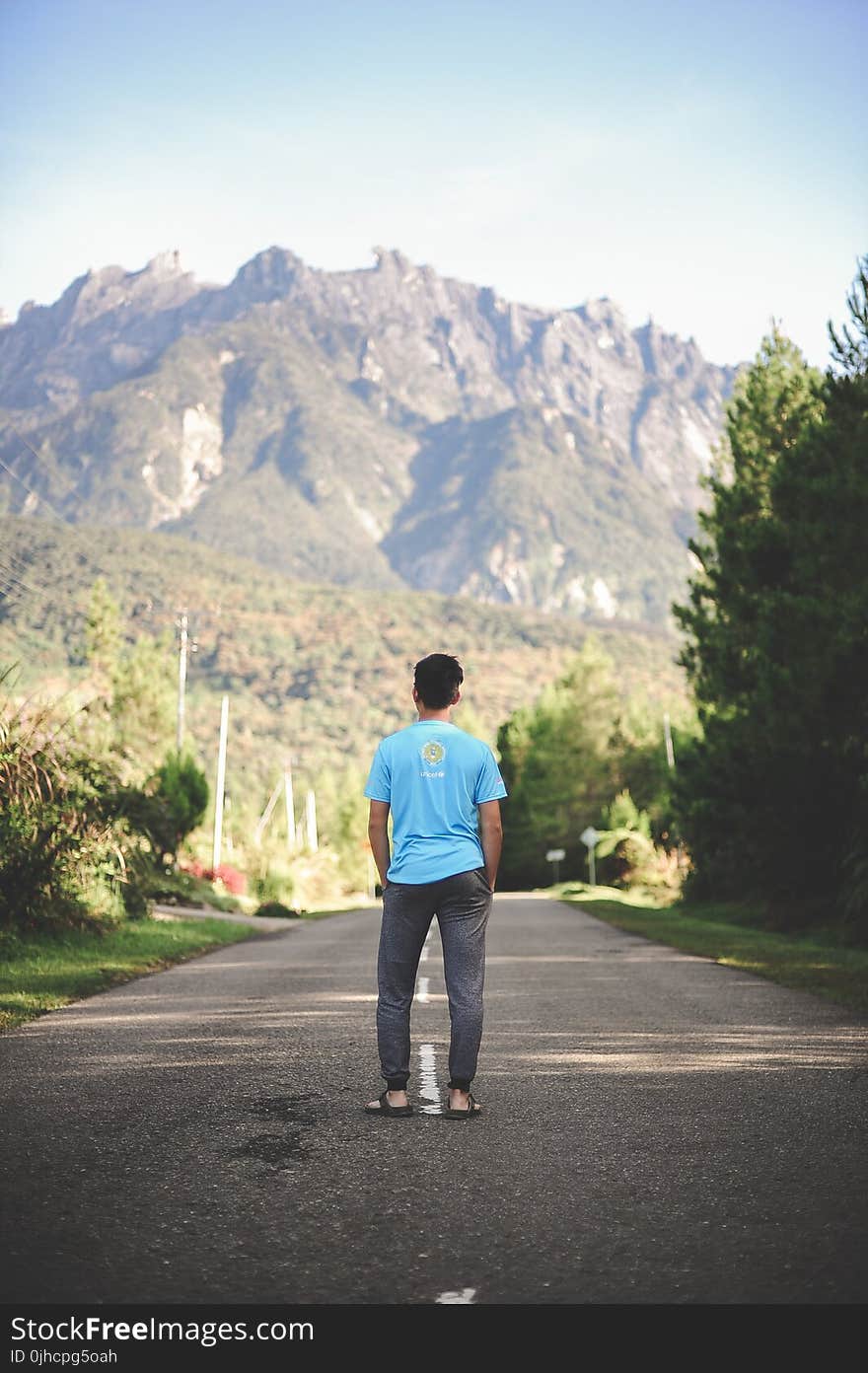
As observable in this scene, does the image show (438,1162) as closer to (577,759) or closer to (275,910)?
(275,910)

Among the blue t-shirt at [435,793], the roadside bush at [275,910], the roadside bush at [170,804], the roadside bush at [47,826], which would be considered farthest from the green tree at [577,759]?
the blue t-shirt at [435,793]

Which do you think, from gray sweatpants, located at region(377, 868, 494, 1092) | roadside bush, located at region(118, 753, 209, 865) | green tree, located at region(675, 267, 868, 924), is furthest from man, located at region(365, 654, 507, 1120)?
roadside bush, located at region(118, 753, 209, 865)

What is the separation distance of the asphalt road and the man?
35cm

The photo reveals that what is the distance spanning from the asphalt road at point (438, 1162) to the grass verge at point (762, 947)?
271cm

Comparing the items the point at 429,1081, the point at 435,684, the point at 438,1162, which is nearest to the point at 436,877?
the point at 435,684

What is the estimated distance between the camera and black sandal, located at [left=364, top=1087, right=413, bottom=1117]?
6309mm

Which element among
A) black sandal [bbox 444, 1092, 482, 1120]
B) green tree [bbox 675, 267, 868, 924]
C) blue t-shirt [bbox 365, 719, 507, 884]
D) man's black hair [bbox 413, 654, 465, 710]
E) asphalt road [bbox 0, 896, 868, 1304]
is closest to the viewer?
Result: asphalt road [bbox 0, 896, 868, 1304]

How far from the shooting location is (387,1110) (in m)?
6.34

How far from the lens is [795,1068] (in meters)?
7.62

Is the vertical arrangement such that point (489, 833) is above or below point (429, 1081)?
above

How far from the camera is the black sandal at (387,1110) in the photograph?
6.31m

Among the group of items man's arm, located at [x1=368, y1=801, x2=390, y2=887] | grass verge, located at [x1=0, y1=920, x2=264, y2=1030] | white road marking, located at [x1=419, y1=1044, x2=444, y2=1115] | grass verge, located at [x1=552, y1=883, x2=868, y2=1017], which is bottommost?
grass verge, located at [x1=552, y1=883, x2=868, y2=1017]

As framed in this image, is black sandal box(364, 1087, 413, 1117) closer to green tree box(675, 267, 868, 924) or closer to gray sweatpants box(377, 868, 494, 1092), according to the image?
gray sweatpants box(377, 868, 494, 1092)

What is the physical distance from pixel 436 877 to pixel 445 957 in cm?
39
